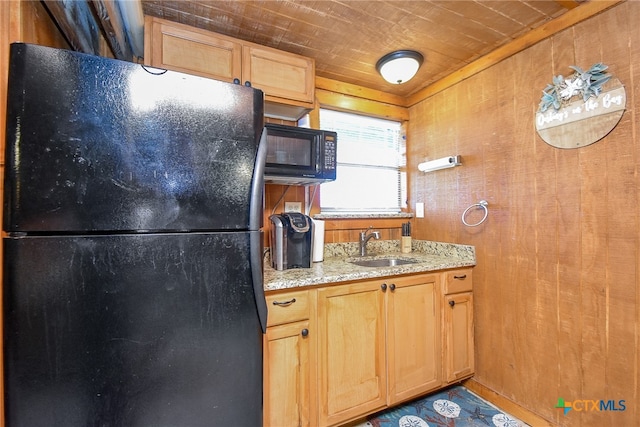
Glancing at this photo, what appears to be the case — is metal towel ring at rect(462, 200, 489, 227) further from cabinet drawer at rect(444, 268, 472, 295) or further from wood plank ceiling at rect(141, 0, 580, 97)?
wood plank ceiling at rect(141, 0, 580, 97)

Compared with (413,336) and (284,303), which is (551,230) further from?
(284,303)

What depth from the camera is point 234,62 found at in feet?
5.21

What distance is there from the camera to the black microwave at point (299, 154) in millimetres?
1637

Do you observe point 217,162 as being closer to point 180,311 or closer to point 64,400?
point 180,311

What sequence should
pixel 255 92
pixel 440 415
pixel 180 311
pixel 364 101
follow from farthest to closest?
pixel 364 101, pixel 440 415, pixel 255 92, pixel 180 311

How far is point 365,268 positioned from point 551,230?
107 cm

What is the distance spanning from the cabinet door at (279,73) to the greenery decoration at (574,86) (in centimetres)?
137

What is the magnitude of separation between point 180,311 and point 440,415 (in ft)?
5.62

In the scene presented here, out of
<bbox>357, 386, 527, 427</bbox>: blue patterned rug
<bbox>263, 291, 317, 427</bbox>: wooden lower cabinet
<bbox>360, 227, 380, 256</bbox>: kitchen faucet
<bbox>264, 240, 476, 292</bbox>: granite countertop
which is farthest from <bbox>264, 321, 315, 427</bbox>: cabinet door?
<bbox>360, 227, 380, 256</bbox>: kitchen faucet

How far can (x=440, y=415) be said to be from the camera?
169cm

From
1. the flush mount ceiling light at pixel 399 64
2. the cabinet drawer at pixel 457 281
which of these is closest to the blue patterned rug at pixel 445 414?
the cabinet drawer at pixel 457 281

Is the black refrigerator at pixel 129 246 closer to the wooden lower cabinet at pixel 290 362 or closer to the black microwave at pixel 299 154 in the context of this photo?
the wooden lower cabinet at pixel 290 362

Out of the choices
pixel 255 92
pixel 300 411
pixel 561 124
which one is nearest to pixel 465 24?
pixel 561 124

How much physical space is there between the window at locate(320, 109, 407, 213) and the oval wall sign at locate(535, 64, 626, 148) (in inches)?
44.7
